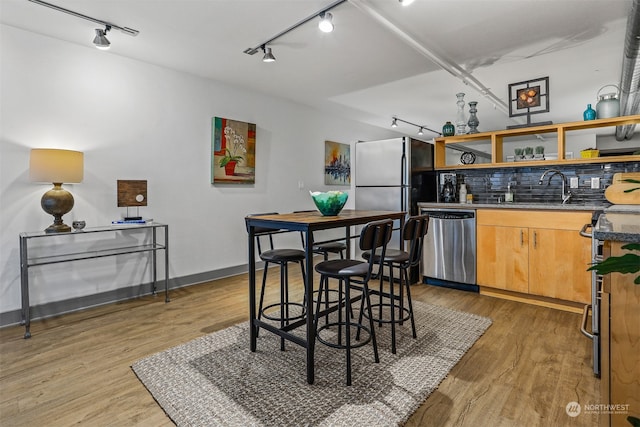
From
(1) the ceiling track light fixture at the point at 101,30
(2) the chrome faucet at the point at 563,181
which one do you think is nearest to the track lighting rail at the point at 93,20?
(1) the ceiling track light fixture at the point at 101,30

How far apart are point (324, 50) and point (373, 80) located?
112cm

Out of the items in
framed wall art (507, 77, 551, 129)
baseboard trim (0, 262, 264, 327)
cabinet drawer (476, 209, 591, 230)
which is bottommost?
baseboard trim (0, 262, 264, 327)

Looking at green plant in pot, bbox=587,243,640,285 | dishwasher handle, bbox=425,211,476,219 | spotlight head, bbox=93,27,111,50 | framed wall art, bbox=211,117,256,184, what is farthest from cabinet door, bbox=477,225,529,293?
spotlight head, bbox=93,27,111,50

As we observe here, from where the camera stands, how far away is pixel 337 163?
6004 mm

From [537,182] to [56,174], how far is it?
473 cm

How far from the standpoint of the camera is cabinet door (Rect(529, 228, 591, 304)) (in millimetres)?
2959

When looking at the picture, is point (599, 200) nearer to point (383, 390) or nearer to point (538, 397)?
point (538, 397)

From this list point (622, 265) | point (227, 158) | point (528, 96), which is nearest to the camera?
point (622, 265)

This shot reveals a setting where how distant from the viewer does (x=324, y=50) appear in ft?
10.8

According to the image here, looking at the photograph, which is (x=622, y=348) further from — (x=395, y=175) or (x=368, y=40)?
(x=395, y=175)

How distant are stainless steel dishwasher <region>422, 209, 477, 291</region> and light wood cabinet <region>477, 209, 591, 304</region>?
87mm

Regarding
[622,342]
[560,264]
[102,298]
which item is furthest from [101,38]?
[560,264]

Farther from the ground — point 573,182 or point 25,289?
point 573,182

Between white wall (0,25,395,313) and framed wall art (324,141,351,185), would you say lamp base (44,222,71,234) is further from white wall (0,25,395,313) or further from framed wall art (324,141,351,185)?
framed wall art (324,141,351,185)
